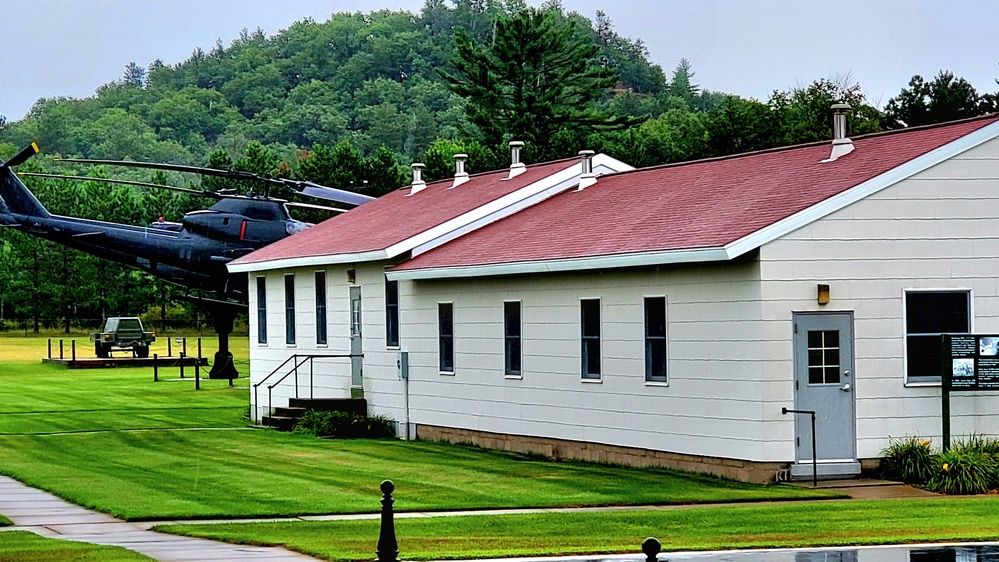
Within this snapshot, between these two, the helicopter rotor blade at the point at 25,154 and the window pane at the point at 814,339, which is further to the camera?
the helicopter rotor blade at the point at 25,154

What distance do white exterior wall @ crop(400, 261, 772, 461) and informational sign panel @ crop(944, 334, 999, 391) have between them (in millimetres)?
2762

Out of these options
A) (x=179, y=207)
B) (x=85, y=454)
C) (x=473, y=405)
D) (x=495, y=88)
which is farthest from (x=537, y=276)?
(x=179, y=207)

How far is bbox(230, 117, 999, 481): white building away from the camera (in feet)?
74.4

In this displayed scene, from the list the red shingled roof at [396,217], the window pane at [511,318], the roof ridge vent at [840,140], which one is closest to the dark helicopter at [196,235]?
the red shingled roof at [396,217]

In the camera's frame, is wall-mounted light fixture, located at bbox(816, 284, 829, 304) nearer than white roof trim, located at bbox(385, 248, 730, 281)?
Yes

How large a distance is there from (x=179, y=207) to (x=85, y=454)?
237 feet

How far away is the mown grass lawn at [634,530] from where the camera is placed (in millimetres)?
16422

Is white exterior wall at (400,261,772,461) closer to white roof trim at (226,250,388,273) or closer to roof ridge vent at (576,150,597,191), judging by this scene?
white roof trim at (226,250,388,273)

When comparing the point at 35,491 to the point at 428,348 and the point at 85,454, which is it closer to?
the point at 85,454

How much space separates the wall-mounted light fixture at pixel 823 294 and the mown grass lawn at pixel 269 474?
107 inches

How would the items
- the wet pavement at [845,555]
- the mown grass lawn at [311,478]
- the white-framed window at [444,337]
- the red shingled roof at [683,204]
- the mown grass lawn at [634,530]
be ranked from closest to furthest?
1. the wet pavement at [845,555]
2. the mown grass lawn at [634,530]
3. the mown grass lawn at [311,478]
4. the red shingled roof at [683,204]
5. the white-framed window at [444,337]

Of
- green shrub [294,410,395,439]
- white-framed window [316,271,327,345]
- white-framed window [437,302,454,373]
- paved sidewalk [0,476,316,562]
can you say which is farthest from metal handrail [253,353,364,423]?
paved sidewalk [0,476,316,562]

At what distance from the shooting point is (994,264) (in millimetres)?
23625

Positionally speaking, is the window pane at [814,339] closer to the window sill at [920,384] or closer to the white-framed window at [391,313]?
the window sill at [920,384]
